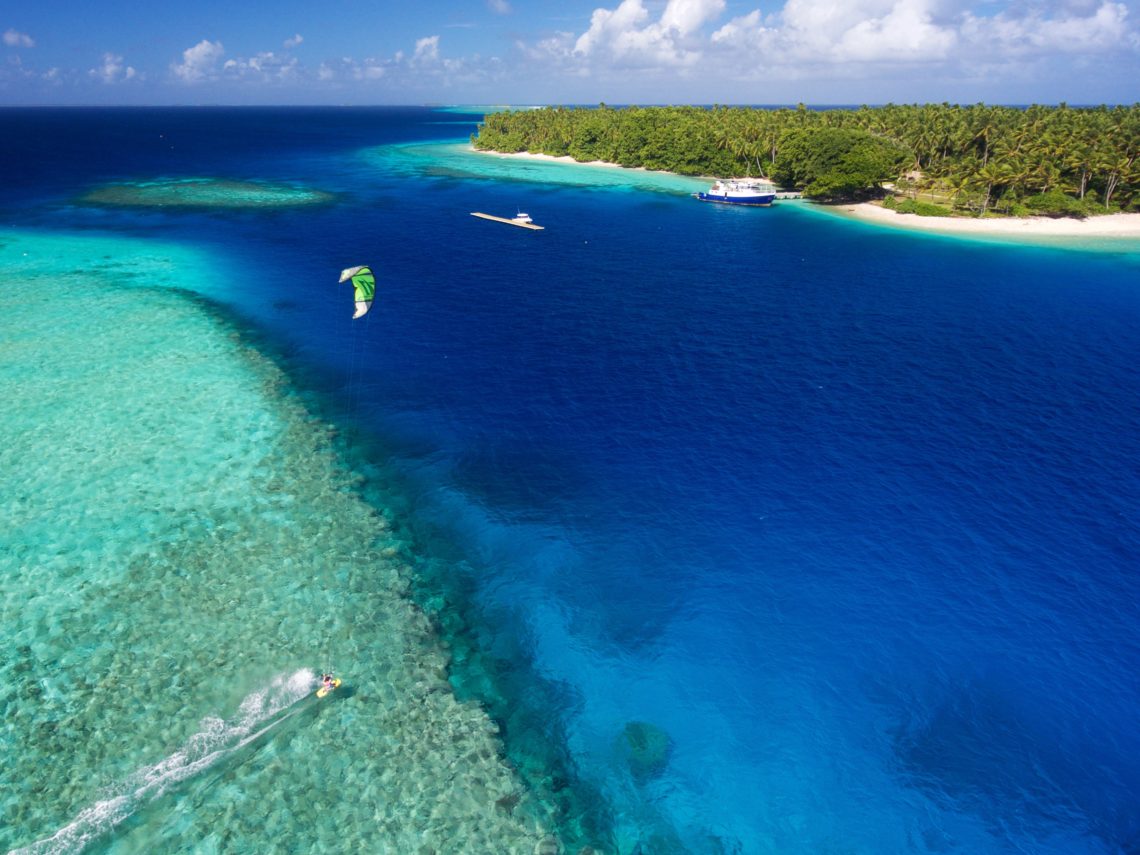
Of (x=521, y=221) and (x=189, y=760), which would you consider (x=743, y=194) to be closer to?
(x=521, y=221)

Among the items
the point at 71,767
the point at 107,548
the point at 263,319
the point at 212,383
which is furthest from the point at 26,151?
the point at 71,767

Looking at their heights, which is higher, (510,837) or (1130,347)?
(1130,347)

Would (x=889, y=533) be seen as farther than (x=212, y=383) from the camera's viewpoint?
No

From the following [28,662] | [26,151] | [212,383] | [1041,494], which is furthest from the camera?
[26,151]

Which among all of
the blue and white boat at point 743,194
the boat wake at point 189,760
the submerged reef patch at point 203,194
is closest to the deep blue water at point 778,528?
the boat wake at point 189,760

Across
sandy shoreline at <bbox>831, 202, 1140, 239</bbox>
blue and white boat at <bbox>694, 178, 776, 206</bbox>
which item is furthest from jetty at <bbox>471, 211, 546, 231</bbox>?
sandy shoreline at <bbox>831, 202, 1140, 239</bbox>

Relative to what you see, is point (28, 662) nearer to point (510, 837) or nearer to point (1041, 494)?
point (510, 837)

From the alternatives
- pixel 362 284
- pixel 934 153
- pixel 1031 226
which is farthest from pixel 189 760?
pixel 934 153
